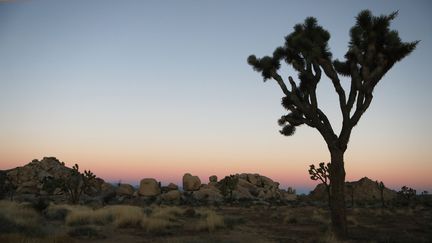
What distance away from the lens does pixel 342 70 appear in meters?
12.7

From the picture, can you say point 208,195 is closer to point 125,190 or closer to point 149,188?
point 149,188

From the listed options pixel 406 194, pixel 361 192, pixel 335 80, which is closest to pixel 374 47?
pixel 335 80

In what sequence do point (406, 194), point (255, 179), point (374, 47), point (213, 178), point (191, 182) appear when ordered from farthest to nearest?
point (213, 178)
point (255, 179)
point (191, 182)
point (406, 194)
point (374, 47)

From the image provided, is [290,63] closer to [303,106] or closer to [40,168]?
[303,106]

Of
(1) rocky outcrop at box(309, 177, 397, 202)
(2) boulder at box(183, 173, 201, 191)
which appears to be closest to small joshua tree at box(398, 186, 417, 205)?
(1) rocky outcrop at box(309, 177, 397, 202)

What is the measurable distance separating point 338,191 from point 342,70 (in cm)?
386

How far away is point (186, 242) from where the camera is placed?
32.2ft

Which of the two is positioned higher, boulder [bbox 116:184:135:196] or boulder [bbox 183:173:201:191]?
boulder [bbox 183:173:201:191]

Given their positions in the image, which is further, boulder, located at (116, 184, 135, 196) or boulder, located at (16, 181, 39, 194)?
boulder, located at (16, 181, 39, 194)

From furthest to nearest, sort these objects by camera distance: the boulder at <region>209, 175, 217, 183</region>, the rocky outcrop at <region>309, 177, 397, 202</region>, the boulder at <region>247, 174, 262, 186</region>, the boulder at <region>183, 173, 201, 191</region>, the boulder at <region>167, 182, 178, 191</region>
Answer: the boulder at <region>209, 175, 217, 183</region>
the boulder at <region>247, 174, 262, 186</region>
the rocky outcrop at <region>309, 177, 397, 202</region>
the boulder at <region>167, 182, 178, 191</region>
the boulder at <region>183, 173, 201, 191</region>

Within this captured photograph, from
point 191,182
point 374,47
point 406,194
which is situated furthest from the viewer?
point 191,182

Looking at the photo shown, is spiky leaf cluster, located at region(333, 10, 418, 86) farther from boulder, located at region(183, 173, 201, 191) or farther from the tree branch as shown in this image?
boulder, located at region(183, 173, 201, 191)

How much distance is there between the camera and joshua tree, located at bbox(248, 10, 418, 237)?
11.5 metres

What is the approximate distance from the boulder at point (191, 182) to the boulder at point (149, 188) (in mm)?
3693
